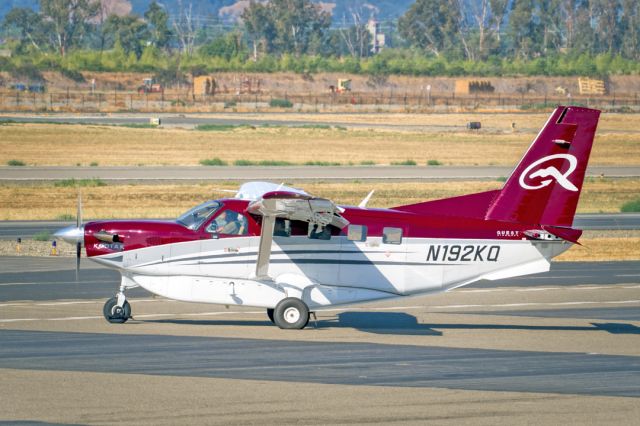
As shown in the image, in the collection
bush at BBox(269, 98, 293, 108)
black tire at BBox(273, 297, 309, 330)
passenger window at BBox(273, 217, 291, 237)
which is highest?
passenger window at BBox(273, 217, 291, 237)

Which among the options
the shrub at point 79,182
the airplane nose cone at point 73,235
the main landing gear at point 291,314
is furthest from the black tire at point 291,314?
the shrub at point 79,182

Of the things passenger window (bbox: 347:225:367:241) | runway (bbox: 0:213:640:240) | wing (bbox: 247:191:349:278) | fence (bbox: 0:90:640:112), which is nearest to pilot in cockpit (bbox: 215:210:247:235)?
wing (bbox: 247:191:349:278)

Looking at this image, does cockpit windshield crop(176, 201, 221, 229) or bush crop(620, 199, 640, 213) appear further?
bush crop(620, 199, 640, 213)

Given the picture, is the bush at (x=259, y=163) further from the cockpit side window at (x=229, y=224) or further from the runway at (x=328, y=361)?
the cockpit side window at (x=229, y=224)

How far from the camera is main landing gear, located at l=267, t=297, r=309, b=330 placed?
2066cm

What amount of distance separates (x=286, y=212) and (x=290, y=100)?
113333mm

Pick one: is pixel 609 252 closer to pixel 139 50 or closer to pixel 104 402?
pixel 104 402

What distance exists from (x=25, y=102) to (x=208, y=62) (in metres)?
49.1

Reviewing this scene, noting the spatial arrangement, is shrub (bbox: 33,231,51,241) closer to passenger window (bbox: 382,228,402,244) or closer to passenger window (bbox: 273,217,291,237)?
passenger window (bbox: 273,217,291,237)

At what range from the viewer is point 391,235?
21.1 metres

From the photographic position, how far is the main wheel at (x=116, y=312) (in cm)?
2097

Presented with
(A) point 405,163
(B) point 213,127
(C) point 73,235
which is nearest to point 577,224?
(A) point 405,163

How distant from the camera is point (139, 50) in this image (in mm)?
181875

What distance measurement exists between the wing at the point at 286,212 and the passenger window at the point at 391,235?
898 millimetres
